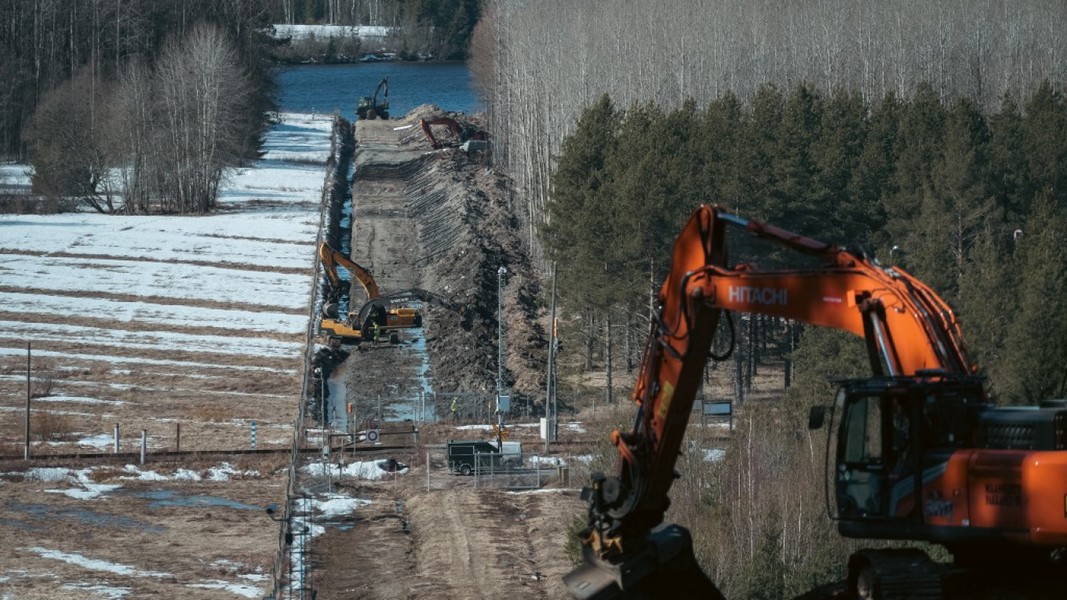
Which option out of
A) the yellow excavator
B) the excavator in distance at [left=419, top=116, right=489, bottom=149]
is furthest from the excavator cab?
the excavator in distance at [left=419, top=116, right=489, bottom=149]

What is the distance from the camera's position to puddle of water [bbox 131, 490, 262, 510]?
114ft

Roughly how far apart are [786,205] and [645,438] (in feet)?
111

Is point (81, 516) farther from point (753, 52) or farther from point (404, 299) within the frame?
point (753, 52)

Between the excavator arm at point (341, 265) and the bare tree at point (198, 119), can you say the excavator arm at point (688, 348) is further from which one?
the bare tree at point (198, 119)

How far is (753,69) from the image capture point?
7431cm

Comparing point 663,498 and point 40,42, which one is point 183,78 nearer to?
point 40,42

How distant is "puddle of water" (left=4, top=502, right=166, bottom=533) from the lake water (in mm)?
91979

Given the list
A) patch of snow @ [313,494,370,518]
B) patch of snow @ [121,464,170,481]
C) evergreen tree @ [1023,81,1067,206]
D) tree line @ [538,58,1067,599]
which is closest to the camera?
patch of snow @ [313,494,370,518]

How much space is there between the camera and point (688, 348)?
1559cm

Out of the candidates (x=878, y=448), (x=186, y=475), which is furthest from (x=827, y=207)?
(x=878, y=448)

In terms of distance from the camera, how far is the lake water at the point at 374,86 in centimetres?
13912

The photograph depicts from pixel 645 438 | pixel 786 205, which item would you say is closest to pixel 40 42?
pixel 786 205

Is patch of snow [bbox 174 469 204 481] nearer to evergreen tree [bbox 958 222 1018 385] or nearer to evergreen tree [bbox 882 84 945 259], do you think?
evergreen tree [bbox 958 222 1018 385]

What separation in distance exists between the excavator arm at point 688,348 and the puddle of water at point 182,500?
65.9ft
